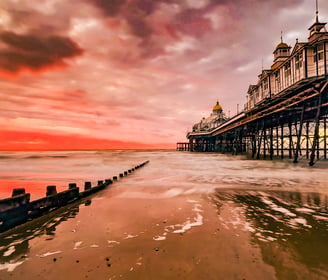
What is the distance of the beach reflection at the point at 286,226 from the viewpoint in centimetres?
368

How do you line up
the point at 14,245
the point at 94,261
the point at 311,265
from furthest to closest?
the point at 14,245 < the point at 94,261 < the point at 311,265

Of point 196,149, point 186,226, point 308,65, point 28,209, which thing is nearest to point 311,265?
point 186,226

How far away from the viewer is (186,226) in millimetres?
5773

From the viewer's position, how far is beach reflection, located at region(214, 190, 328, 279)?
368 cm

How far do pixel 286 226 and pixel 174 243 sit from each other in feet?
10.5

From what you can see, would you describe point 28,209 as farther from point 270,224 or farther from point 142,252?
point 270,224

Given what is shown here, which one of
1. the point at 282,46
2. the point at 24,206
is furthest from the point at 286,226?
the point at 282,46

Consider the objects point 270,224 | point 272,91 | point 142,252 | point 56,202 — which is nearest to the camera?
point 142,252

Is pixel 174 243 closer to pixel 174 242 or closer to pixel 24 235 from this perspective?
pixel 174 242

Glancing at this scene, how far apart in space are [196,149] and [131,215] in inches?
3811

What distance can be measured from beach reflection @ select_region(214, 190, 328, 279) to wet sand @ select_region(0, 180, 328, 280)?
18mm

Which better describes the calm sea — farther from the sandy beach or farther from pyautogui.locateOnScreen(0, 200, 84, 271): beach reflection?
pyautogui.locateOnScreen(0, 200, 84, 271): beach reflection

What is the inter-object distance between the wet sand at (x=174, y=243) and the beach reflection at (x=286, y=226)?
2 cm

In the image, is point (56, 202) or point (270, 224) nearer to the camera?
point (270, 224)
